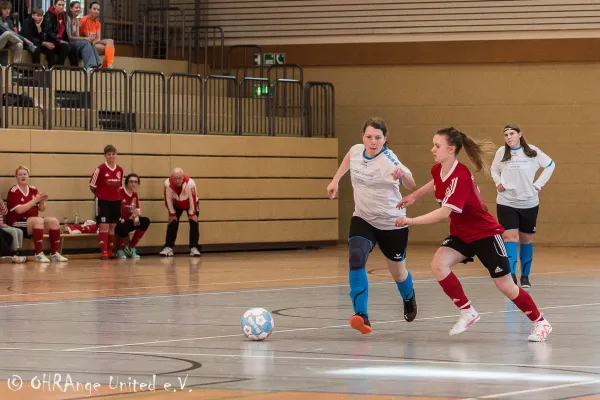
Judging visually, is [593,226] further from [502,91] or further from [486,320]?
[486,320]

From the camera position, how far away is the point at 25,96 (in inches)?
827

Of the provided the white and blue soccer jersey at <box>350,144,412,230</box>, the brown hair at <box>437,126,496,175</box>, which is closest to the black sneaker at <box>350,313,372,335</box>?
the white and blue soccer jersey at <box>350,144,412,230</box>

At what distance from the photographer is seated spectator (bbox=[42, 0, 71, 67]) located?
2317 cm

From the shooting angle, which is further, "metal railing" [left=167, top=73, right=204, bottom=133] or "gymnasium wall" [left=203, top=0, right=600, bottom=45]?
"gymnasium wall" [left=203, top=0, right=600, bottom=45]

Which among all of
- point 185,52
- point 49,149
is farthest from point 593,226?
point 49,149

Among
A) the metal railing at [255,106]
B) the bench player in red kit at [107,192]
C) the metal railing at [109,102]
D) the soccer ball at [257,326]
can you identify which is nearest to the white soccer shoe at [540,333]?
the soccer ball at [257,326]

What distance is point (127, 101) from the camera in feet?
73.2

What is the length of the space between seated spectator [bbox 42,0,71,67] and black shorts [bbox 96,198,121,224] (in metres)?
3.68

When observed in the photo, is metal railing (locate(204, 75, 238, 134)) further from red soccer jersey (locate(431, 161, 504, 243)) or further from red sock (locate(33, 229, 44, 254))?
red soccer jersey (locate(431, 161, 504, 243))

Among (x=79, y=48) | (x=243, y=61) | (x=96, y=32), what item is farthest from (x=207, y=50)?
(x=79, y=48)

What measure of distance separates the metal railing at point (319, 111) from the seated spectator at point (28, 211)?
7.02m

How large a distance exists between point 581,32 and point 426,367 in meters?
18.1

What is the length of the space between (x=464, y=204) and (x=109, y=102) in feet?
45.2

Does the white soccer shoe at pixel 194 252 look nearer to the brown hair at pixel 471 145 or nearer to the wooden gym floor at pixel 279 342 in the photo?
the wooden gym floor at pixel 279 342
